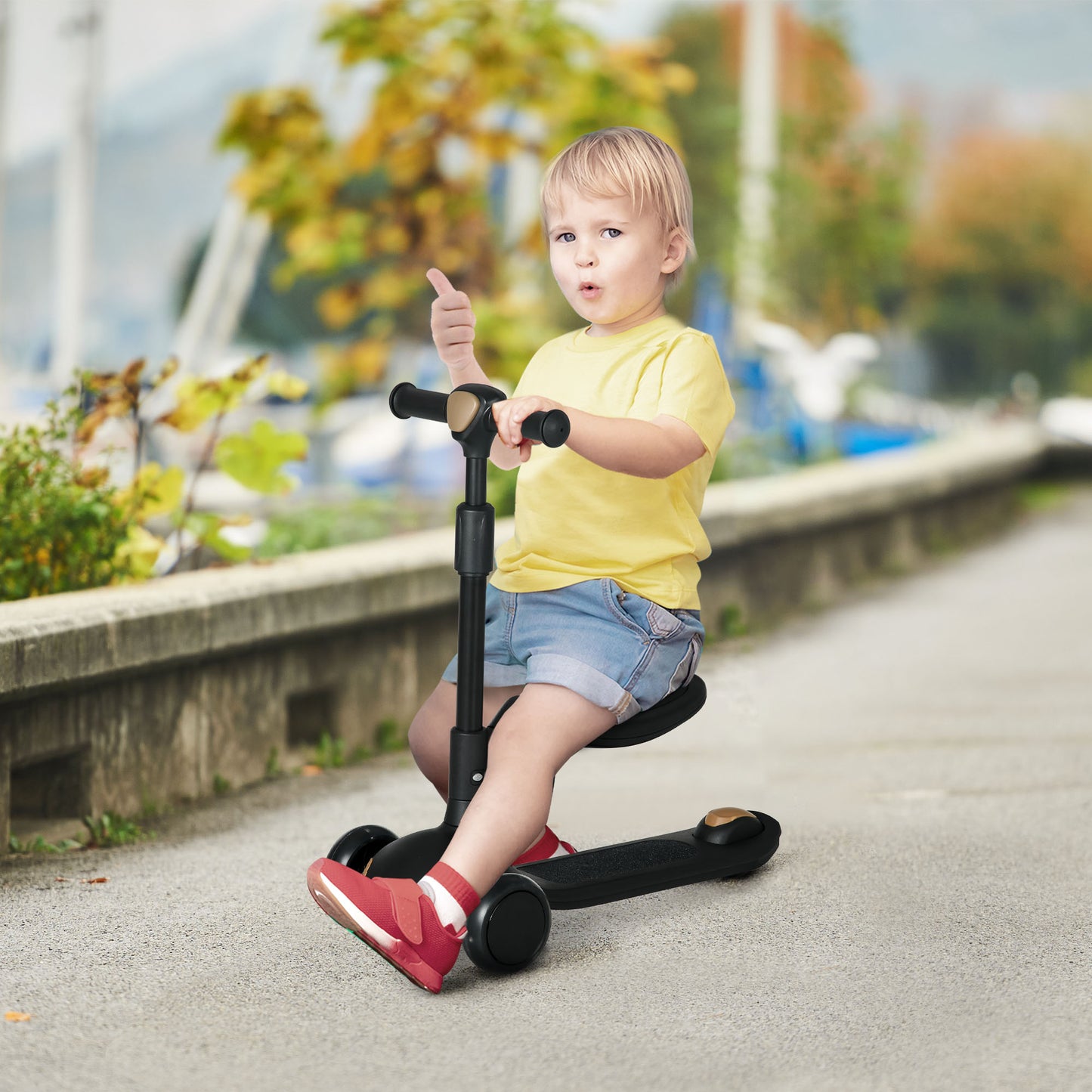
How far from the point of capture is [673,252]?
Answer: 278 cm

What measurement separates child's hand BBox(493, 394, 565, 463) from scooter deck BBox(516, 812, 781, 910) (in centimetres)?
80

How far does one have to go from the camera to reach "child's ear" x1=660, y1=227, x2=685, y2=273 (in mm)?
2764

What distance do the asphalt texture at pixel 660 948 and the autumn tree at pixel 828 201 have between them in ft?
26.0

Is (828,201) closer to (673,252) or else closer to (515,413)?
(673,252)

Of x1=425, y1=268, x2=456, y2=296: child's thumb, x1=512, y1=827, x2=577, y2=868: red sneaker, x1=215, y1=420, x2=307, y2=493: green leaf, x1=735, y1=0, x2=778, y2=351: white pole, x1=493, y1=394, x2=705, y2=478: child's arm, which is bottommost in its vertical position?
x1=512, y1=827, x2=577, y2=868: red sneaker

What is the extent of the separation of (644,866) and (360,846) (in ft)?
1.73

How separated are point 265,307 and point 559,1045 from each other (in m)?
28.8

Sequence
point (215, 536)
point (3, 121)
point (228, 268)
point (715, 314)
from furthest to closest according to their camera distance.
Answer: point (715, 314) < point (228, 268) < point (3, 121) < point (215, 536)

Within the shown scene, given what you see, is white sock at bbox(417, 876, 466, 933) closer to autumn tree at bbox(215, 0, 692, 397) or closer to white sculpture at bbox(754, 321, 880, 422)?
autumn tree at bbox(215, 0, 692, 397)

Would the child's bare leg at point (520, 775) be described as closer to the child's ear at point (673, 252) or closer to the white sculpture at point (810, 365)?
the child's ear at point (673, 252)

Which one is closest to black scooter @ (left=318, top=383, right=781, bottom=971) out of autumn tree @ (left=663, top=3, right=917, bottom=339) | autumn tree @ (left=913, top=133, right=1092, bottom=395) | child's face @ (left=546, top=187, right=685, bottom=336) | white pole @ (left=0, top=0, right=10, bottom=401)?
child's face @ (left=546, top=187, right=685, bottom=336)

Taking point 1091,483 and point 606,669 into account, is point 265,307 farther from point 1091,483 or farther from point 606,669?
point 606,669

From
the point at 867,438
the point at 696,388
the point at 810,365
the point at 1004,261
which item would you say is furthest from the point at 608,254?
the point at 1004,261

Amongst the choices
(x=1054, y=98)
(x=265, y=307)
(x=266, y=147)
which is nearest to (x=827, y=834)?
(x=266, y=147)
